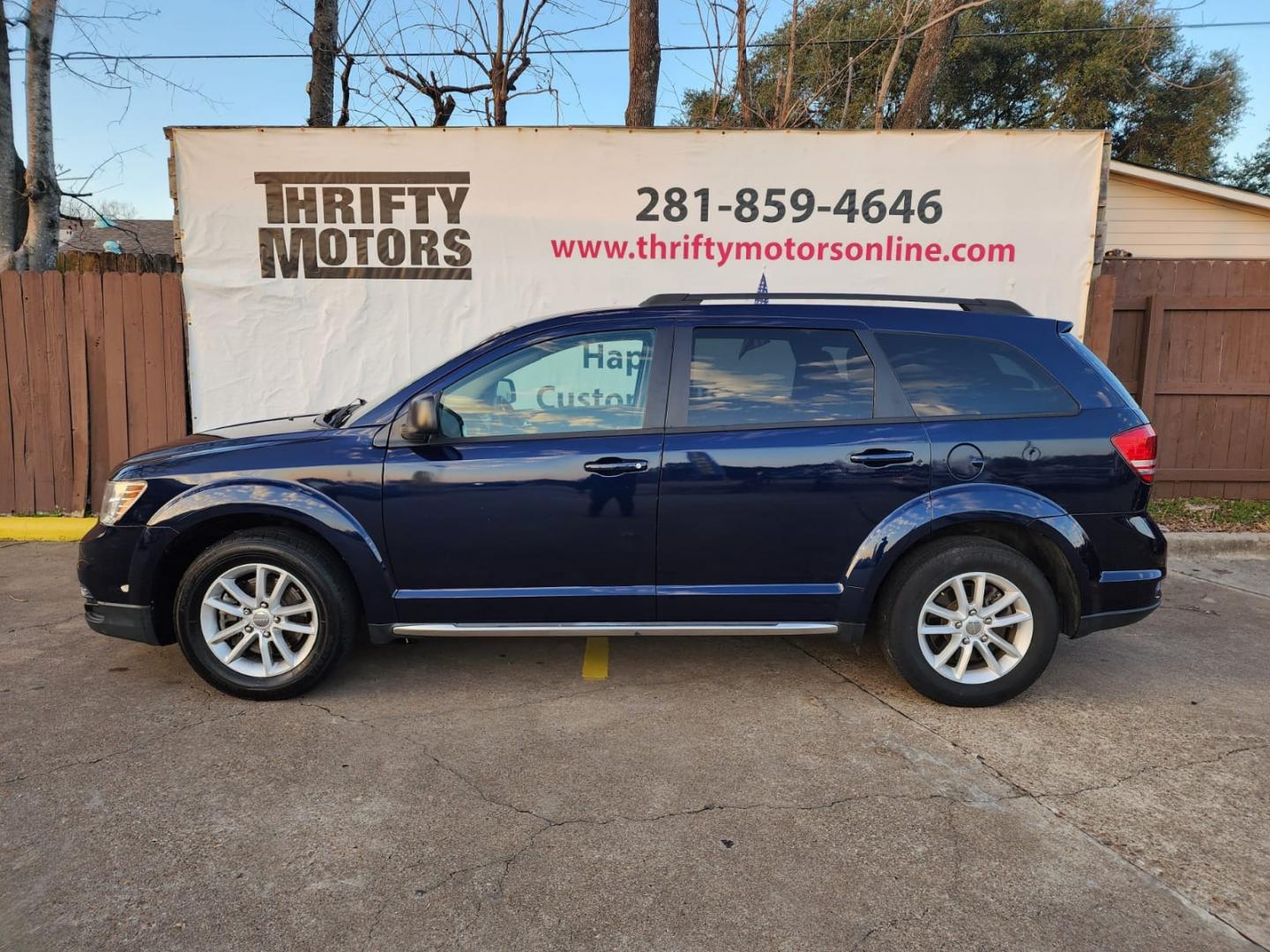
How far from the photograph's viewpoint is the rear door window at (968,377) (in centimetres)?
379

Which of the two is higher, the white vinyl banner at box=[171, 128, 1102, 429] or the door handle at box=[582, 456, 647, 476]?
the white vinyl banner at box=[171, 128, 1102, 429]

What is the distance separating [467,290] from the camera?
708cm

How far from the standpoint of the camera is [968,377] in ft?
12.6

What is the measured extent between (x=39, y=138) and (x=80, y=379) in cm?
264

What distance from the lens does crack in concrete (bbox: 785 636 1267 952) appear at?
2.42 metres

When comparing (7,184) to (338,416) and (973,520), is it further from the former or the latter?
(973,520)

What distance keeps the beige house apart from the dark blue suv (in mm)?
9315

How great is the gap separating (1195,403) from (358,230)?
7.67 metres

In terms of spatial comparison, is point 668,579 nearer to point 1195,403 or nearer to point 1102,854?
point 1102,854

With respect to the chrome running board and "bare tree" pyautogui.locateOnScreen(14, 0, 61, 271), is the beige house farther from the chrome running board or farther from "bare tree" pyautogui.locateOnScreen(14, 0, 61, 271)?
"bare tree" pyautogui.locateOnScreen(14, 0, 61, 271)

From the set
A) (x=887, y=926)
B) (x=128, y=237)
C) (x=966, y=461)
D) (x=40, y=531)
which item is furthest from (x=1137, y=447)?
(x=128, y=237)

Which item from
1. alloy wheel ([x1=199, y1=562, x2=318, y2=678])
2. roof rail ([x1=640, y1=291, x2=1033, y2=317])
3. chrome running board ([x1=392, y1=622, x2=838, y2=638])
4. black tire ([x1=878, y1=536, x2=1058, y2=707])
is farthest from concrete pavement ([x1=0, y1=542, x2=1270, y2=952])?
roof rail ([x1=640, y1=291, x2=1033, y2=317])

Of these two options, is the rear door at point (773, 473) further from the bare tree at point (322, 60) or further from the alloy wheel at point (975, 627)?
the bare tree at point (322, 60)

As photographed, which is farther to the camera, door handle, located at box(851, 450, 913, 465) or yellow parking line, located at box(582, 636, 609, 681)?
yellow parking line, located at box(582, 636, 609, 681)
